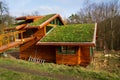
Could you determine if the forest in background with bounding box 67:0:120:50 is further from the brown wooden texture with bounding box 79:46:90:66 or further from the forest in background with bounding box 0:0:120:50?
the brown wooden texture with bounding box 79:46:90:66

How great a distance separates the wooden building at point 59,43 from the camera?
17.3 metres

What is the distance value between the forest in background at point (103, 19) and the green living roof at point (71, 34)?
11024mm

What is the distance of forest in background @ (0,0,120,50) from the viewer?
29609mm

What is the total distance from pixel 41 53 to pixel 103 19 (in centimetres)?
2064

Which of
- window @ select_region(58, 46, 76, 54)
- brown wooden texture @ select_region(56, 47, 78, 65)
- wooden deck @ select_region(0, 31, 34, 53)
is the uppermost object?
wooden deck @ select_region(0, 31, 34, 53)

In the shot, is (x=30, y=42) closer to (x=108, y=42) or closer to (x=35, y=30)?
(x=35, y=30)

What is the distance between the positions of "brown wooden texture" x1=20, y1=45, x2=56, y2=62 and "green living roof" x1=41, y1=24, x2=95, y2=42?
4.69 feet

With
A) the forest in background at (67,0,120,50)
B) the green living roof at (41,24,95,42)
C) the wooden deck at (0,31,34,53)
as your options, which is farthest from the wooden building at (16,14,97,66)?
the forest in background at (67,0,120,50)

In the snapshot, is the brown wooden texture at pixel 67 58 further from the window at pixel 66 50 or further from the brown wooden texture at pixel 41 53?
the brown wooden texture at pixel 41 53

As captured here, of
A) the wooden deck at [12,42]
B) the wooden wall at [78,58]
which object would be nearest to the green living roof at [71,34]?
the wooden wall at [78,58]

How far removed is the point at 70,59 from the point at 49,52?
326 cm

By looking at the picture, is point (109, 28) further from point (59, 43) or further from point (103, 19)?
Answer: point (59, 43)

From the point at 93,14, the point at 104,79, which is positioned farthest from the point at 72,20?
the point at 104,79

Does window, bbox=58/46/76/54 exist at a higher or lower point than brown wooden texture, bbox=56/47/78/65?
higher
